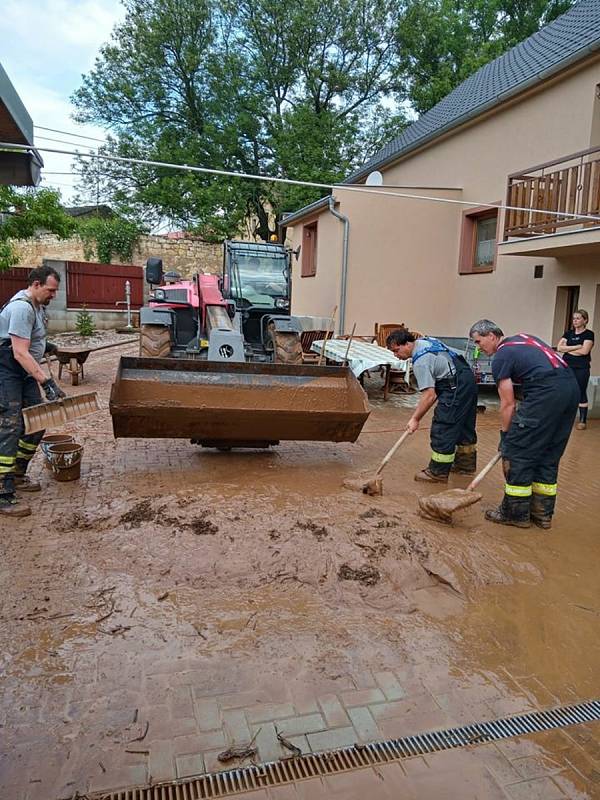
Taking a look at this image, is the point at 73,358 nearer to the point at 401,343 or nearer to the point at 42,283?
the point at 42,283

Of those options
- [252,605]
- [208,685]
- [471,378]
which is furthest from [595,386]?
[208,685]

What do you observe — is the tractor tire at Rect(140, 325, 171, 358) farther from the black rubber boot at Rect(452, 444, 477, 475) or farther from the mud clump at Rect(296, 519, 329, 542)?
the mud clump at Rect(296, 519, 329, 542)

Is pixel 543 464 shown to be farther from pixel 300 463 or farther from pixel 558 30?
pixel 558 30

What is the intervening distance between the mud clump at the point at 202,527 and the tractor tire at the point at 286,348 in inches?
188

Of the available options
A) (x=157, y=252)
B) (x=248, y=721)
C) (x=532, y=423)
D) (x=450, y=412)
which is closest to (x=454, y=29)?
(x=157, y=252)

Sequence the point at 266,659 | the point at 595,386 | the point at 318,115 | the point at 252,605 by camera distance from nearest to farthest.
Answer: the point at 266,659
the point at 252,605
the point at 595,386
the point at 318,115

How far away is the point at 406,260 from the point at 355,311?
155cm

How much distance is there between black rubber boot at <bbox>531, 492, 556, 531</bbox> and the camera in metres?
4.56

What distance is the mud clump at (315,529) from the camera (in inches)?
157

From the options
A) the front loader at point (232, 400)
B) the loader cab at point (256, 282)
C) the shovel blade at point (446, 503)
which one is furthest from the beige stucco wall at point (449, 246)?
the shovel blade at point (446, 503)

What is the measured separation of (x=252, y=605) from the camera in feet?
10.9

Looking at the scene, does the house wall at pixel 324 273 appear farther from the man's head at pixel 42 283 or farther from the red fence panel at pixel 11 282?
the man's head at pixel 42 283

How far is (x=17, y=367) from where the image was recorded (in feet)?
14.9

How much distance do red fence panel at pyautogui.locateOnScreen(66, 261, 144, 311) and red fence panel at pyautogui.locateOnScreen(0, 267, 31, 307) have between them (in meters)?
1.33
